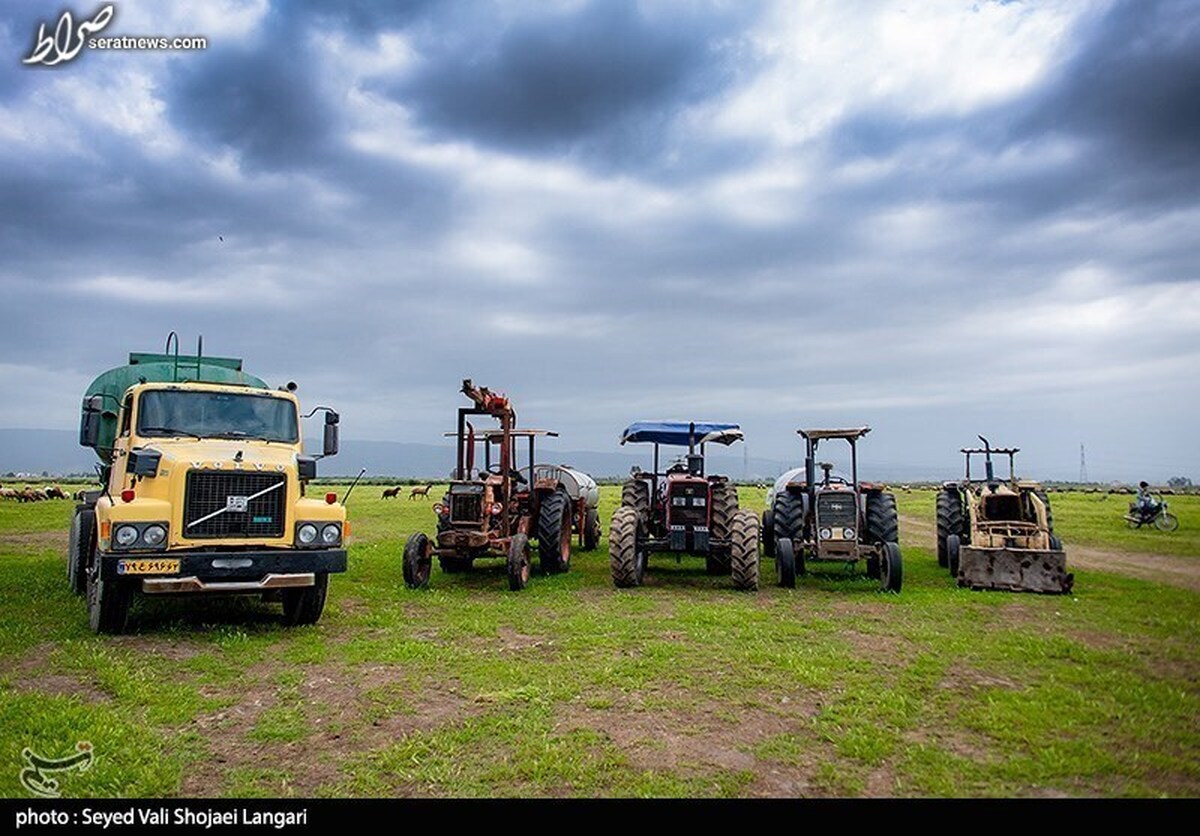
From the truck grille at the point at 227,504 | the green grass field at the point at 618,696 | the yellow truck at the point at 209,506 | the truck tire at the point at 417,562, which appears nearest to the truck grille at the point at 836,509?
the green grass field at the point at 618,696

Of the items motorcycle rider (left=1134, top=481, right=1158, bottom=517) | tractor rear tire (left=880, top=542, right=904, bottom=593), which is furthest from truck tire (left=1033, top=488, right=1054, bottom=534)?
motorcycle rider (left=1134, top=481, right=1158, bottom=517)

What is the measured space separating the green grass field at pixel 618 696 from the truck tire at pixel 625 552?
3.20 ft

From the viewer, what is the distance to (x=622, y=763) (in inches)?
200

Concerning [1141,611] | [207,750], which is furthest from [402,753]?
[1141,611]

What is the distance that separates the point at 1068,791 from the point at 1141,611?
7.36 meters

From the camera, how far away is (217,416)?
33.1ft

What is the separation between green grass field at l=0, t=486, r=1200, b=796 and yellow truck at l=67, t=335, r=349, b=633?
0.69 meters

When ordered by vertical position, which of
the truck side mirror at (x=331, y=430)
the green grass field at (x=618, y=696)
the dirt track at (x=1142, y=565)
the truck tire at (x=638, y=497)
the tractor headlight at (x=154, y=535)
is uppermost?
the truck side mirror at (x=331, y=430)

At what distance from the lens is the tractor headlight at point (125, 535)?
328 inches

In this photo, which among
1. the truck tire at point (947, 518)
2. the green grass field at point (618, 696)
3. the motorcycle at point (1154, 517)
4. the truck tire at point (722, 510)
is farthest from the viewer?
the motorcycle at point (1154, 517)

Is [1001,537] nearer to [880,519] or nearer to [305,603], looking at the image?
[880,519]

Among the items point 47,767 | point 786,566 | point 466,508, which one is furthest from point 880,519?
point 47,767

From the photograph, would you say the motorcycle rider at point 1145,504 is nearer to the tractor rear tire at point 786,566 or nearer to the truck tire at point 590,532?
the truck tire at point 590,532
